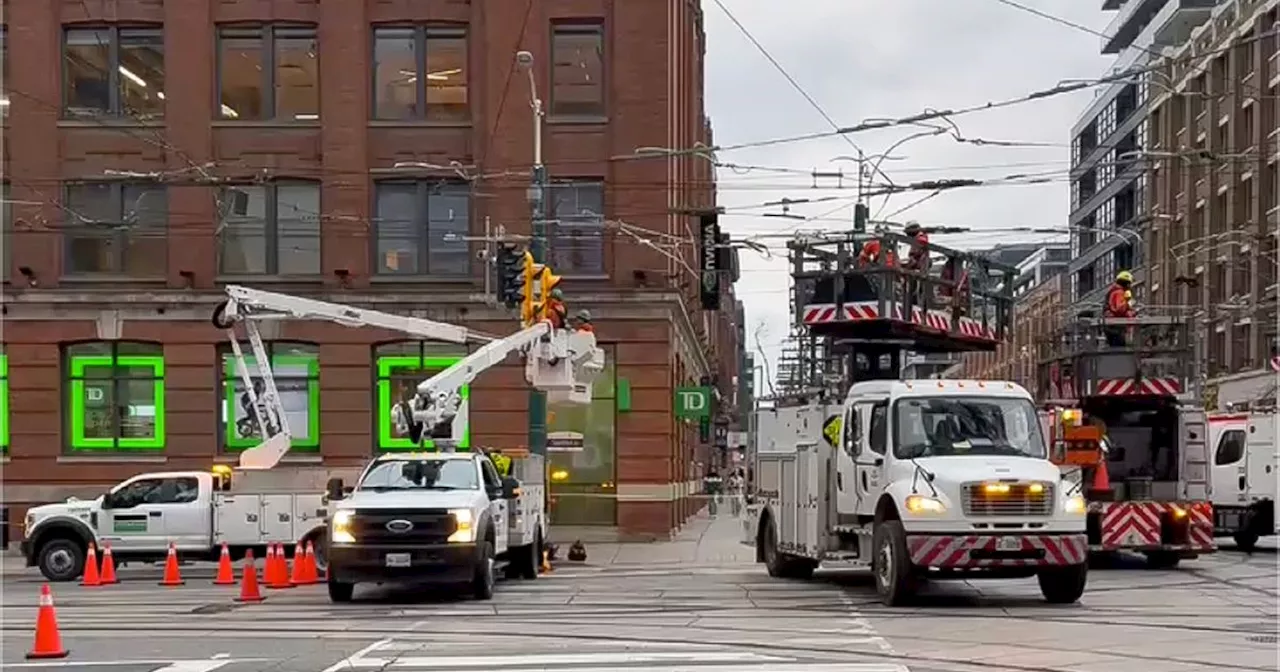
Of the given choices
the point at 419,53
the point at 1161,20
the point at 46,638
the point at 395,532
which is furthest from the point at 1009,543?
the point at 1161,20

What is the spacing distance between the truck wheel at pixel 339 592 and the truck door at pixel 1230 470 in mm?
17957

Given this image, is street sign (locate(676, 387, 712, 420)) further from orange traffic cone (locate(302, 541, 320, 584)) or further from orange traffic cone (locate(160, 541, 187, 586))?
orange traffic cone (locate(160, 541, 187, 586))

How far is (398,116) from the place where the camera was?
35.1 metres

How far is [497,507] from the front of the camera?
2152 centimetres

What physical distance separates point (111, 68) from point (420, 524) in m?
19.8

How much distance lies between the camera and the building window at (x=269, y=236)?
34.9 m

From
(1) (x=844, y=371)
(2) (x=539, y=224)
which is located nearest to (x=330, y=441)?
(2) (x=539, y=224)

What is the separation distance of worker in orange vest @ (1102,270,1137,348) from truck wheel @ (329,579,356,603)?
1242 centimetres

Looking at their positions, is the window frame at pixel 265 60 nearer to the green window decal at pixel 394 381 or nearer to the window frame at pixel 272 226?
the window frame at pixel 272 226

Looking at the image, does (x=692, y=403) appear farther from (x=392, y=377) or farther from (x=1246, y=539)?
(x=1246, y=539)

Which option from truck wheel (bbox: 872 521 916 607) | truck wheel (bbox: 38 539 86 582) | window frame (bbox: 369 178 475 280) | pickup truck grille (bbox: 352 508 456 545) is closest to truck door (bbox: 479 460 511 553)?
pickup truck grille (bbox: 352 508 456 545)

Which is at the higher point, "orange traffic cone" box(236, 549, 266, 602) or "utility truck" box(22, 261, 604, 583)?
"utility truck" box(22, 261, 604, 583)

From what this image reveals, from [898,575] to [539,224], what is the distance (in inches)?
460

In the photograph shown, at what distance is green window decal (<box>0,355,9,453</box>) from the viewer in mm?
34906
